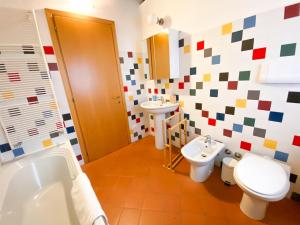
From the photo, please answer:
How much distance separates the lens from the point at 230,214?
1214mm

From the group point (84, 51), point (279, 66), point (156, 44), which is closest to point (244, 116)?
point (279, 66)

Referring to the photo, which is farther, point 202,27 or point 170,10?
point 170,10

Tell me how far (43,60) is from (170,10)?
5.30 ft

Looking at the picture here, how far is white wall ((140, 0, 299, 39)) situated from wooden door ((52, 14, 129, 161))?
27.7 inches

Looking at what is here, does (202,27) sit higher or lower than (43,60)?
higher

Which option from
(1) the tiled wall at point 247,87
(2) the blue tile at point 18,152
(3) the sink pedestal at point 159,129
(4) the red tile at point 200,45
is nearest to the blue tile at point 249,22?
(1) the tiled wall at point 247,87

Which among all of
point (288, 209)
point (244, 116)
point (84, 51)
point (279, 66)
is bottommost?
point (288, 209)

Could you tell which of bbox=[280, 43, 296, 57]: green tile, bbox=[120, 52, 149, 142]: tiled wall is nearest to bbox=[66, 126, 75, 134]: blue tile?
bbox=[120, 52, 149, 142]: tiled wall

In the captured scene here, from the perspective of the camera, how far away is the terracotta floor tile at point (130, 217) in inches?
47.7

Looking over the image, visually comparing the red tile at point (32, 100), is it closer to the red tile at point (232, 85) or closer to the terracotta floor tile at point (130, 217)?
the terracotta floor tile at point (130, 217)

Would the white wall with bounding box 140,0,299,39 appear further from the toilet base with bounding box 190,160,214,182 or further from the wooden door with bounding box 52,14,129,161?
the toilet base with bounding box 190,160,214,182

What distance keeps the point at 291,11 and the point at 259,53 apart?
30cm

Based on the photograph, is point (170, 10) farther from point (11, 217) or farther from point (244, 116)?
point (11, 217)

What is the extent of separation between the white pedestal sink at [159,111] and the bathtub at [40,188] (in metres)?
1.10
